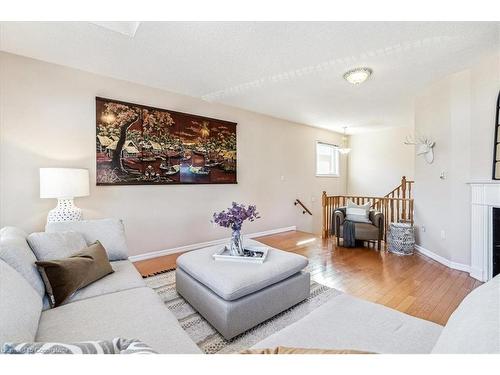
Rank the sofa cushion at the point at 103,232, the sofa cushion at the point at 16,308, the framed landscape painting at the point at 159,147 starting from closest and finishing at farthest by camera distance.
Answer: the sofa cushion at the point at 16,308 → the sofa cushion at the point at 103,232 → the framed landscape painting at the point at 159,147

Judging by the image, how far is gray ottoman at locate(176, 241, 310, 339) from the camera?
5.16ft

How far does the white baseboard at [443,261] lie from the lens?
9.19ft

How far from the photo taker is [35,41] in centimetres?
220

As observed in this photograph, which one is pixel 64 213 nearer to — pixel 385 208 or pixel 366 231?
pixel 366 231

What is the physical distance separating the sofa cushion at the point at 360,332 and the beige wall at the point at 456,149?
258 cm

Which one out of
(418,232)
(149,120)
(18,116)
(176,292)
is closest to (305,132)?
(418,232)

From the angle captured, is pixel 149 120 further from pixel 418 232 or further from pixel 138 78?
pixel 418 232

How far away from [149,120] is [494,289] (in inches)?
142

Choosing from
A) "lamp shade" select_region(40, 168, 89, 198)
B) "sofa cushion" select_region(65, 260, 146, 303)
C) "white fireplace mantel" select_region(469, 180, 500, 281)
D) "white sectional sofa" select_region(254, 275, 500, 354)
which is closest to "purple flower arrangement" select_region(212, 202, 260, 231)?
"sofa cushion" select_region(65, 260, 146, 303)

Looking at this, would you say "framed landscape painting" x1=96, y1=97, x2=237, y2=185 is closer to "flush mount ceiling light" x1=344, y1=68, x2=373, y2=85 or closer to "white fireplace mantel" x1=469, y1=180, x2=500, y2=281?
"flush mount ceiling light" x1=344, y1=68, x2=373, y2=85

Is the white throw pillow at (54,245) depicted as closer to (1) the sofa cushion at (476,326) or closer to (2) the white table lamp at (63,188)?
(2) the white table lamp at (63,188)

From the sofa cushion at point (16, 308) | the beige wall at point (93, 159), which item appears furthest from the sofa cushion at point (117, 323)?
the beige wall at point (93, 159)

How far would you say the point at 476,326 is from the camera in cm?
60

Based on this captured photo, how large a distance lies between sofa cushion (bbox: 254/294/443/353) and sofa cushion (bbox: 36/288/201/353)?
0.43 m
